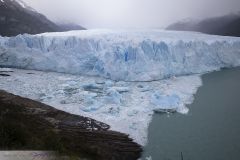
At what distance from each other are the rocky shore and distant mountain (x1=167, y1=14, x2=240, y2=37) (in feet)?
73.1

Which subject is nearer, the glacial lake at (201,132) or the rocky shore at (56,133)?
the rocky shore at (56,133)

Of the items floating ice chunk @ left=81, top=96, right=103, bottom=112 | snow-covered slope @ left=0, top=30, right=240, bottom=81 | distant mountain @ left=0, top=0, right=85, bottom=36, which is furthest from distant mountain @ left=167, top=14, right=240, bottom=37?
floating ice chunk @ left=81, top=96, right=103, bottom=112

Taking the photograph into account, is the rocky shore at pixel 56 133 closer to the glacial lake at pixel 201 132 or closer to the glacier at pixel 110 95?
the glacier at pixel 110 95

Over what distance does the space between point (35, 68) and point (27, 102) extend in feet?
21.6

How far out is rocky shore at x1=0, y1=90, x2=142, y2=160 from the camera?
5.55 m

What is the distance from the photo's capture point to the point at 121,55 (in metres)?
14.6

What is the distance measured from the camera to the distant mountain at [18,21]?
92.7ft

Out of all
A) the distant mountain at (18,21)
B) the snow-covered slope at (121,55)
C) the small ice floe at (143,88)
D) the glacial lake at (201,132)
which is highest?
the distant mountain at (18,21)

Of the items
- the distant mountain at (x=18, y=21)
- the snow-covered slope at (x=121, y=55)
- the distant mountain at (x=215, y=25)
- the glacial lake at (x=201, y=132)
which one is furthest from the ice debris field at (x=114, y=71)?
the distant mountain at (x=215, y=25)

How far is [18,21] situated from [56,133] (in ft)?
80.9

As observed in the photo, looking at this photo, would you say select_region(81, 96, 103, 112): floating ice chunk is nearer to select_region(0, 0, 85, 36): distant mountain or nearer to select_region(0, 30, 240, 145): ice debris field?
select_region(0, 30, 240, 145): ice debris field

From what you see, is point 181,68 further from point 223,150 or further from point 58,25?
point 58,25

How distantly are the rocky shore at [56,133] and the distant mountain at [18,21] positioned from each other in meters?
18.6

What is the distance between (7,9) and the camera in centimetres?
3109
